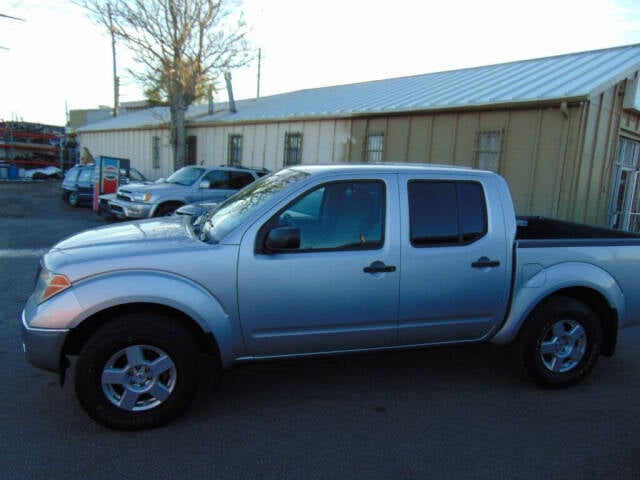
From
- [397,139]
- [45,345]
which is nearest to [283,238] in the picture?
[45,345]

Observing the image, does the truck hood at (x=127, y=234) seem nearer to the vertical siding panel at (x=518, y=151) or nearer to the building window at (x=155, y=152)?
→ the vertical siding panel at (x=518, y=151)

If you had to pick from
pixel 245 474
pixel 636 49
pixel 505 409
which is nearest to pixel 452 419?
pixel 505 409

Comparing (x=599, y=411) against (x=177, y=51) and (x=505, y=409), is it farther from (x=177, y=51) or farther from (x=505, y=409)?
(x=177, y=51)

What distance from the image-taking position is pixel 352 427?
3326 mm

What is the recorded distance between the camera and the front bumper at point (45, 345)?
9.78 ft

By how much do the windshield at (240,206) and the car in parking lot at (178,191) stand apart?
7.09 metres

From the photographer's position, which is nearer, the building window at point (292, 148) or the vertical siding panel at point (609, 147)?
the vertical siding panel at point (609, 147)

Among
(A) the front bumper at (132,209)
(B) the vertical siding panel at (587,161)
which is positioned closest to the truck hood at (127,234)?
(A) the front bumper at (132,209)

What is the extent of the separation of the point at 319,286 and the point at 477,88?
10162 millimetres

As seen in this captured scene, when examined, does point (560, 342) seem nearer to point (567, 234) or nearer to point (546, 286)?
point (546, 286)

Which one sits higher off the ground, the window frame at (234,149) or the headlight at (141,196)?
the window frame at (234,149)

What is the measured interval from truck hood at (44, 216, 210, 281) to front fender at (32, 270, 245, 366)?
65mm

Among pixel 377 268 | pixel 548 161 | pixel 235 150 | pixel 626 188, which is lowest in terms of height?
pixel 377 268

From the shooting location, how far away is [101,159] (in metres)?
14.8
